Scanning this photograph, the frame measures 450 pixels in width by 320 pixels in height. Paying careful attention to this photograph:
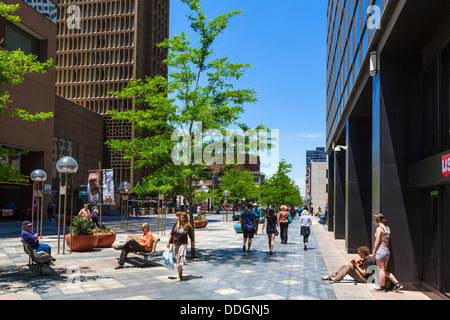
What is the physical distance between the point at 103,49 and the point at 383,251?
3225 inches

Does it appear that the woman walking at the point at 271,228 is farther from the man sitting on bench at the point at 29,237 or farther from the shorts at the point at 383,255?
the man sitting on bench at the point at 29,237

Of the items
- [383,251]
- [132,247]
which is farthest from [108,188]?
[383,251]

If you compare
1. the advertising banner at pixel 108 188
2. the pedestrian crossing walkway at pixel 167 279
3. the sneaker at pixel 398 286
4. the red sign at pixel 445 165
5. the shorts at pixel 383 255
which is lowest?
the pedestrian crossing walkway at pixel 167 279

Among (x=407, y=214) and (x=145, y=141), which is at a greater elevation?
(x=145, y=141)

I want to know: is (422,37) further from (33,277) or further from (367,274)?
(33,277)

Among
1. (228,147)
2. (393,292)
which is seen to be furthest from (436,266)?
(228,147)

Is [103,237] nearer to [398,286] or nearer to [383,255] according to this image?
[383,255]

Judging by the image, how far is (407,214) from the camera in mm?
9828

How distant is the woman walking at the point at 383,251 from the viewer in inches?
368

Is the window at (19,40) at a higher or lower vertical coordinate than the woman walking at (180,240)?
higher

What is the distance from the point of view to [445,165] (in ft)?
25.8

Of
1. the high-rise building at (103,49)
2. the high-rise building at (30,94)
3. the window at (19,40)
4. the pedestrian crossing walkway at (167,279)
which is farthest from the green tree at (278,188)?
the high-rise building at (103,49)

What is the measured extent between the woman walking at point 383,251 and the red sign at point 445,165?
6.64 feet

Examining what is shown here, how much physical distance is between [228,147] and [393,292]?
7302 millimetres
